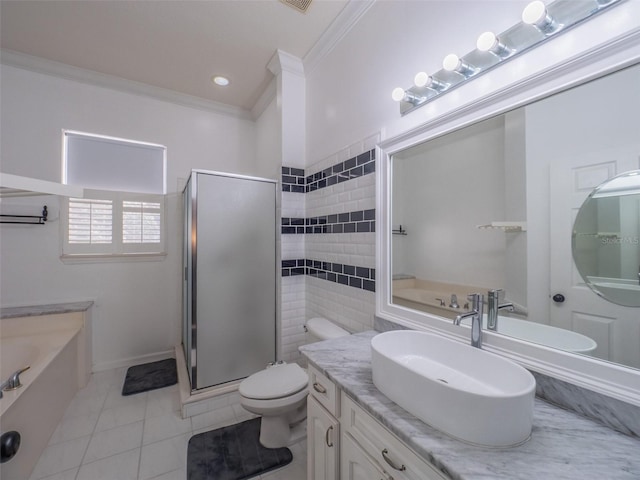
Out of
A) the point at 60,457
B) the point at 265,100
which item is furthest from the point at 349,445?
the point at 265,100

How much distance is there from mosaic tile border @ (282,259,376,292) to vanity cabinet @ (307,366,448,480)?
661 millimetres

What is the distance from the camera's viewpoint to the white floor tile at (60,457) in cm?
152

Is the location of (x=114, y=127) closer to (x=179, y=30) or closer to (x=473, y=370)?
(x=179, y=30)

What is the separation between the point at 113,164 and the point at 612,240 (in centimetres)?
361

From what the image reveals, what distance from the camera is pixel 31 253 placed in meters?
2.36

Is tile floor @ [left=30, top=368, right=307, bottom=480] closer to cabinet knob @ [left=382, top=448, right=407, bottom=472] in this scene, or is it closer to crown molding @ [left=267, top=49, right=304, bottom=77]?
cabinet knob @ [left=382, top=448, right=407, bottom=472]

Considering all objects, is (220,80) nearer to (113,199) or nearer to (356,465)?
(113,199)

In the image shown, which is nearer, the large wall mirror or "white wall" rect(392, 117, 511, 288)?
the large wall mirror

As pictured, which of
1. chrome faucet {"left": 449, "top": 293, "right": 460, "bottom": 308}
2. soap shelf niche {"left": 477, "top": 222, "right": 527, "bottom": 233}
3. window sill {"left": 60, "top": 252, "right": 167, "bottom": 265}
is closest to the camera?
soap shelf niche {"left": 477, "top": 222, "right": 527, "bottom": 233}

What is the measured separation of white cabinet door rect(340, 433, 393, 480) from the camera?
864 millimetres

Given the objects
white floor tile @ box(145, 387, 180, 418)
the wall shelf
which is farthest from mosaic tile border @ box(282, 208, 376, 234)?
white floor tile @ box(145, 387, 180, 418)

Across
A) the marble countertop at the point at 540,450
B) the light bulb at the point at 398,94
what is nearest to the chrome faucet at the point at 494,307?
the marble countertop at the point at 540,450

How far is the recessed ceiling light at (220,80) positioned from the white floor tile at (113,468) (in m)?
3.09

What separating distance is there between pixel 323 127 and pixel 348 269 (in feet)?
3.90
